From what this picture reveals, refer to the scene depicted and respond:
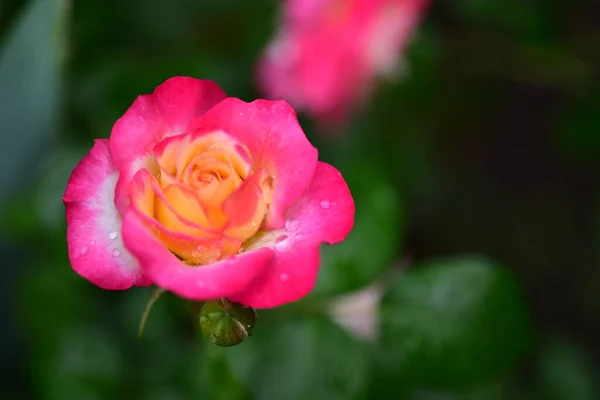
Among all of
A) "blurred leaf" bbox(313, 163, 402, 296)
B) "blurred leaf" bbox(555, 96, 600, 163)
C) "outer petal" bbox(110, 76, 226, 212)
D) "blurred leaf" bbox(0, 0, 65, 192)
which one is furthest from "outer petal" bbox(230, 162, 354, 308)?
A: "blurred leaf" bbox(555, 96, 600, 163)

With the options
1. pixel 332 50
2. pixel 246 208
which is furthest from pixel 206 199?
pixel 332 50

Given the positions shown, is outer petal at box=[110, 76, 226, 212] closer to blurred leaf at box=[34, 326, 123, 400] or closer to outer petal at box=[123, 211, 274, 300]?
outer petal at box=[123, 211, 274, 300]

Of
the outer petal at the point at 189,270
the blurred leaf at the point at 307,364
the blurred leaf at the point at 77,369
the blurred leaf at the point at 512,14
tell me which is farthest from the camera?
the blurred leaf at the point at 512,14

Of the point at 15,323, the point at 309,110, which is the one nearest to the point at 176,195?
the point at 309,110

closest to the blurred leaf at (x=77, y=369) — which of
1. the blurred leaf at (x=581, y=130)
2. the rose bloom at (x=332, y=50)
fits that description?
the rose bloom at (x=332, y=50)

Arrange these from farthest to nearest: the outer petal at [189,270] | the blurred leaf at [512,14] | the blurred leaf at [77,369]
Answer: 1. the blurred leaf at [512,14]
2. the blurred leaf at [77,369]
3. the outer petal at [189,270]

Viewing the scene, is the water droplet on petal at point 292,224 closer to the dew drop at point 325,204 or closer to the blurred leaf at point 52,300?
the dew drop at point 325,204

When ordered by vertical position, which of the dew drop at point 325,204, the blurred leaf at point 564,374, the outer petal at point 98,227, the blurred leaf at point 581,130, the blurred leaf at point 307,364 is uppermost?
the dew drop at point 325,204
